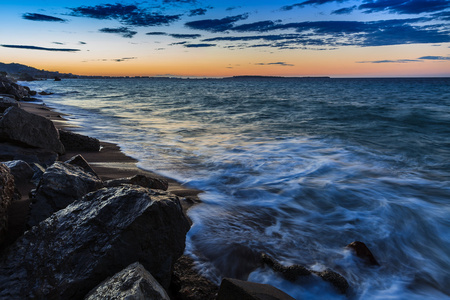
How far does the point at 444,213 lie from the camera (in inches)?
188

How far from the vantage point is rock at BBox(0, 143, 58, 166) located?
4311 millimetres

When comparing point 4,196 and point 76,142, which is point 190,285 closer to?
point 4,196

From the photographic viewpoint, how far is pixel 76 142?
6430mm

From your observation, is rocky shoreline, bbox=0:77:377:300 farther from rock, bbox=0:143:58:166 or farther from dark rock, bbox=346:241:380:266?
rock, bbox=0:143:58:166

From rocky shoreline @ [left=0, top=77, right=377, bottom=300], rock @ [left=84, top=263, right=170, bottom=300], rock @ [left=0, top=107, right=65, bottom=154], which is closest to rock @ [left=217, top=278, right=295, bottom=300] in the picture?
rocky shoreline @ [left=0, top=77, right=377, bottom=300]

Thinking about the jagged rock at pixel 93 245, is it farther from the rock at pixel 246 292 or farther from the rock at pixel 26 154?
the rock at pixel 26 154

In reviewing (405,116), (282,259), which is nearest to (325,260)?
(282,259)

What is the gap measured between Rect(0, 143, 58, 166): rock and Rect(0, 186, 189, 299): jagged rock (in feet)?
8.66

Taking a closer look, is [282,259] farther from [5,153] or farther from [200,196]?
[5,153]

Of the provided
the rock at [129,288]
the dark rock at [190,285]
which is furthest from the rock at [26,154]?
the rock at [129,288]

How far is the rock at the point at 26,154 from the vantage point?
4.31m

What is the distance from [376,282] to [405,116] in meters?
16.2

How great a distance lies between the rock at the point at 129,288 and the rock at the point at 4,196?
3.80 ft

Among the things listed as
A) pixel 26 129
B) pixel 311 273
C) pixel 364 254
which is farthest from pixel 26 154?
pixel 364 254
